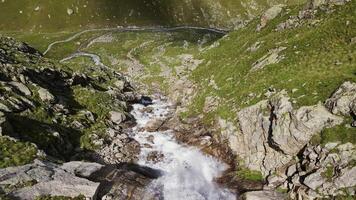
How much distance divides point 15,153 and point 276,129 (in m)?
21.6

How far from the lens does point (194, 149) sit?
39812 millimetres

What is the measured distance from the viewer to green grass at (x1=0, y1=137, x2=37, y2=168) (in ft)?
91.9

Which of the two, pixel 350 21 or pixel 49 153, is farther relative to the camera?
pixel 350 21

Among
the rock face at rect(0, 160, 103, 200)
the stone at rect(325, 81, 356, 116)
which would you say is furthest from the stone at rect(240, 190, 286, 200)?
the rock face at rect(0, 160, 103, 200)

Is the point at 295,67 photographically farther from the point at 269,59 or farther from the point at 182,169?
the point at 182,169

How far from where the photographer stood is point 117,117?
48.2 metres

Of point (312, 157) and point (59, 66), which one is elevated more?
point (59, 66)

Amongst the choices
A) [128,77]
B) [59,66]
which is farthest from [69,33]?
[59,66]

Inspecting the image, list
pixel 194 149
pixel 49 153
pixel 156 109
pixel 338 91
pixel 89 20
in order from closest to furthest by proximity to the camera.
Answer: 1. pixel 338 91
2. pixel 49 153
3. pixel 194 149
4. pixel 156 109
5. pixel 89 20

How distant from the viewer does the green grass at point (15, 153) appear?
28.0 m

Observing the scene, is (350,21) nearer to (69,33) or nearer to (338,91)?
(338,91)

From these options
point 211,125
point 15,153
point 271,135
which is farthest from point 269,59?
point 15,153

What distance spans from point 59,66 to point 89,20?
344ft

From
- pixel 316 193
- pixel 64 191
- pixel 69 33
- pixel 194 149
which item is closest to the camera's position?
pixel 64 191
